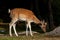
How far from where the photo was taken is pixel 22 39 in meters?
12.0

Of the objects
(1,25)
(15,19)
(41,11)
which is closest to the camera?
(15,19)

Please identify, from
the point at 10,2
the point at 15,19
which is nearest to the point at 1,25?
the point at 10,2

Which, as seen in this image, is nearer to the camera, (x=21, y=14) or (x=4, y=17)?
(x=21, y=14)

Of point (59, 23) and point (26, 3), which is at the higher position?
point (26, 3)

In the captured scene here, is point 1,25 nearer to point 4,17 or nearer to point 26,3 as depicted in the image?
point 4,17

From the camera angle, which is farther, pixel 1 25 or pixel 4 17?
pixel 4 17

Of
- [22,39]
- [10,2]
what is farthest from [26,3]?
[22,39]

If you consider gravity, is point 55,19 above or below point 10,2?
below

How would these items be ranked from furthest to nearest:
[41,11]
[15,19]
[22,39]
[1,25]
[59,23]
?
1. [41,11]
2. [59,23]
3. [1,25]
4. [15,19]
5. [22,39]

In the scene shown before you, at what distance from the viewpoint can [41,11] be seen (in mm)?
27891

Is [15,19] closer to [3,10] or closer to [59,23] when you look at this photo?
[59,23]

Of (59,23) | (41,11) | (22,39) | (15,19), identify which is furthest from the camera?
(41,11)

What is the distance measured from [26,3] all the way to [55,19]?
13.3 ft

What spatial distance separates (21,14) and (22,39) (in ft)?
14.1
